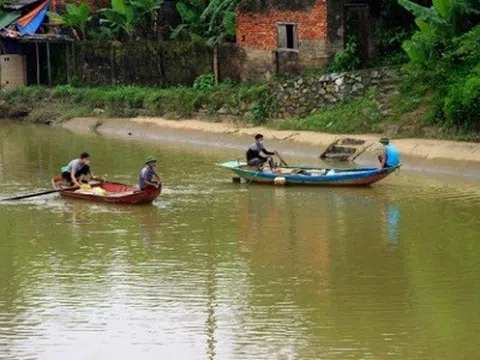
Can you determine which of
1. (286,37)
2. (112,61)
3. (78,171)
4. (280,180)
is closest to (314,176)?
(280,180)

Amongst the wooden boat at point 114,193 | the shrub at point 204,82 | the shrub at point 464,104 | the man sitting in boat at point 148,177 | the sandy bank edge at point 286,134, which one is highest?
the shrub at point 204,82

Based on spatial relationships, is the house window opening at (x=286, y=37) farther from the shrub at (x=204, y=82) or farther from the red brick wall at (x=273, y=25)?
the shrub at (x=204, y=82)

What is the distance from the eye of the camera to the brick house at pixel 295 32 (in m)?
35.5

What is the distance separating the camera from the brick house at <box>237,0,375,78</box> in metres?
35.5

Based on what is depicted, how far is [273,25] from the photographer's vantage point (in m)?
36.9

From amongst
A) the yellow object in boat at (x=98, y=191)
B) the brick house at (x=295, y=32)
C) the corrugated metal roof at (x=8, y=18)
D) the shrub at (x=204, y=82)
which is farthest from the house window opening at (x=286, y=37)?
the corrugated metal roof at (x=8, y=18)

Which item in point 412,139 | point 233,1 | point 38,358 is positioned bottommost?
point 38,358

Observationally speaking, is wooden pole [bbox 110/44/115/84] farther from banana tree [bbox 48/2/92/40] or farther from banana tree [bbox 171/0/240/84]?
banana tree [bbox 171/0/240/84]

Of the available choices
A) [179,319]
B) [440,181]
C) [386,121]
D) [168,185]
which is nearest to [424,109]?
[386,121]

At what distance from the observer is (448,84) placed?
99.9 ft

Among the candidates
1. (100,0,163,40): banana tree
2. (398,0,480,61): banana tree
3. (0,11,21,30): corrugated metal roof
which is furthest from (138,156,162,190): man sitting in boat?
(0,11,21,30): corrugated metal roof

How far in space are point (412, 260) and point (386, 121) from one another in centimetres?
1204

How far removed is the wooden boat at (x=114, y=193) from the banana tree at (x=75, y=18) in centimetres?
1528

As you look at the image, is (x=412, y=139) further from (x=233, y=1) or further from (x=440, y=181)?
(x=233, y=1)
